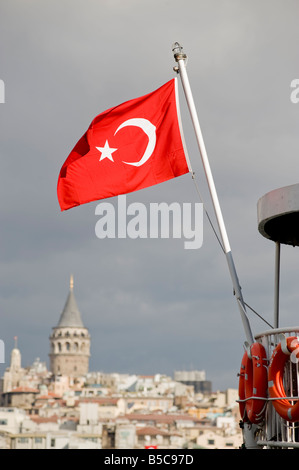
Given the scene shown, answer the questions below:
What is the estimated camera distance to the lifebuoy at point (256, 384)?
36.5ft

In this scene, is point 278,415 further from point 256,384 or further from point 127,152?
point 127,152

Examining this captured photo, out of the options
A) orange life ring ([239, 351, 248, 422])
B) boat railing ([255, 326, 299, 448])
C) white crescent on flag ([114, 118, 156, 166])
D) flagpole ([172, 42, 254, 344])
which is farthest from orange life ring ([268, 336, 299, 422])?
white crescent on flag ([114, 118, 156, 166])

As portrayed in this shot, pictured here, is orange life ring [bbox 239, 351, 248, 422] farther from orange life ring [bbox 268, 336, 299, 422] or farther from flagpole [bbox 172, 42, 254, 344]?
orange life ring [bbox 268, 336, 299, 422]

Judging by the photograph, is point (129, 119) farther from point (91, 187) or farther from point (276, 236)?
point (276, 236)

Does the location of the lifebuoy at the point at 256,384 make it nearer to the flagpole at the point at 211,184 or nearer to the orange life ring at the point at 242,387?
the orange life ring at the point at 242,387

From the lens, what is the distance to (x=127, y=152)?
45.0 feet

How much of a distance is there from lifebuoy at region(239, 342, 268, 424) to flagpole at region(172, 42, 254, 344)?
22.8 inches

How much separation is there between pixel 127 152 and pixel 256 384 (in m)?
4.33

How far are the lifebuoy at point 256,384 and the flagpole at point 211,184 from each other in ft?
1.90

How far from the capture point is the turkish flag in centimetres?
1347

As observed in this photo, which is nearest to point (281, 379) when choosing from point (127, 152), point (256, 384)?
point (256, 384)
